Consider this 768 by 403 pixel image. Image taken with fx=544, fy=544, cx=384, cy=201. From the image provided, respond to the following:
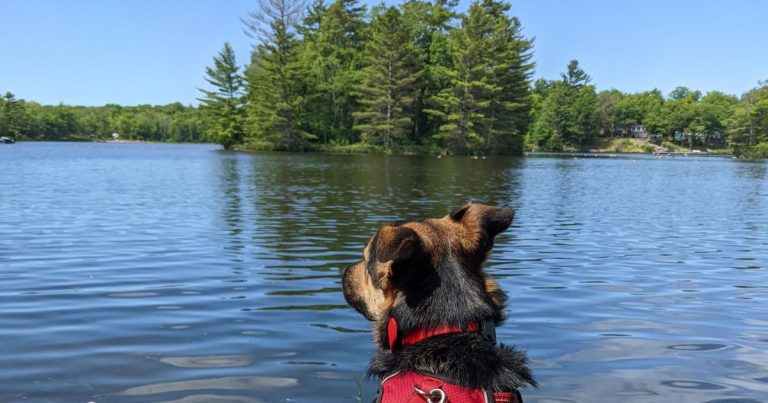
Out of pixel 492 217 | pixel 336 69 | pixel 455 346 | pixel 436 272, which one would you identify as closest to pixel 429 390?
pixel 455 346

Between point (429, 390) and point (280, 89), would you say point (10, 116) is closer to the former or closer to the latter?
point (280, 89)

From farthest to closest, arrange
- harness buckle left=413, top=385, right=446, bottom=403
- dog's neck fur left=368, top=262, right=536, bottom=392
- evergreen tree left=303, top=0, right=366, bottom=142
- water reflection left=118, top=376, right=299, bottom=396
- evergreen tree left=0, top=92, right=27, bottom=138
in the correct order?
1. evergreen tree left=0, top=92, right=27, bottom=138
2. evergreen tree left=303, top=0, right=366, bottom=142
3. water reflection left=118, top=376, right=299, bottom=396
4. dog's neck fur left=368, top=262, right=536, bottom=392
5. harness buckle left=413, top=385, right=446, bottom=403

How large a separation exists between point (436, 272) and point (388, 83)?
238 feet

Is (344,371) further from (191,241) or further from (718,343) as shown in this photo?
(191,241)

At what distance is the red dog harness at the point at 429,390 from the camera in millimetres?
2451

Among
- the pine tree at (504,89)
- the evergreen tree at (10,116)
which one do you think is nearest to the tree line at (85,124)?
the evergreen tree at (10,116)

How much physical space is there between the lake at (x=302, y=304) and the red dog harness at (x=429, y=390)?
2.46m

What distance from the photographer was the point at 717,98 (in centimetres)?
16225

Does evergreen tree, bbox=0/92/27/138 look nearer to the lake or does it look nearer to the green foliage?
the green foliage

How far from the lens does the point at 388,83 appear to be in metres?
73.4

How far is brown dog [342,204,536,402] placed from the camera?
2.51 meters

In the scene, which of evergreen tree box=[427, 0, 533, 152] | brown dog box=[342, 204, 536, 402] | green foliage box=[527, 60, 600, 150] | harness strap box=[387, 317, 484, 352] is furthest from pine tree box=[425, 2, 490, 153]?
harness strap box=[387, 317, 484, 352]

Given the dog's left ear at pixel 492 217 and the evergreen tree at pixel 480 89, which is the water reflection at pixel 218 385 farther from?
the evergreen tree at pixel 480 89

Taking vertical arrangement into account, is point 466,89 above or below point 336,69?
below
